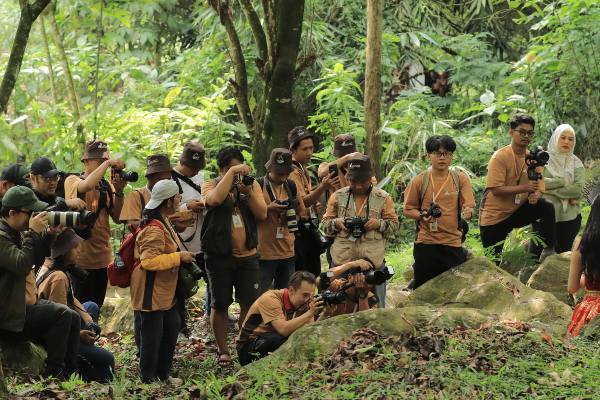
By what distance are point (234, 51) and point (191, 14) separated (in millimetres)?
7647

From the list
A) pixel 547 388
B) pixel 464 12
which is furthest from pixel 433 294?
pixel 464 12

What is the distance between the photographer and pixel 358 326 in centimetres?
636

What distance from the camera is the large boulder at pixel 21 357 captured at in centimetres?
685

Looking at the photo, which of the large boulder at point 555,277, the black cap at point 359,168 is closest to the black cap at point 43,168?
the black cap at point 359,168

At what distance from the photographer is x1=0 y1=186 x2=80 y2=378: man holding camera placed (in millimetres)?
6305

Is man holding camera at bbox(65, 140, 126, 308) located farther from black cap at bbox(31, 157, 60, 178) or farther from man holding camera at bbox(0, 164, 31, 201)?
man holding camera at bbox(0, 164, 31, 201)

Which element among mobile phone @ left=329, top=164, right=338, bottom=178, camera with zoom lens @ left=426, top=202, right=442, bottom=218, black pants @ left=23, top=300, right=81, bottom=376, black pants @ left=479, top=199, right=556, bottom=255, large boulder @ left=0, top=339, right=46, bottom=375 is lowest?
large boulder @ left=0, top=339, right=46, bottom=375

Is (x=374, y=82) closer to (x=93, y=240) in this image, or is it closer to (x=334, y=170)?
(x=334, y=170)

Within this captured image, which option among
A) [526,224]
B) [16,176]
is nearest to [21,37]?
Result: [16,176]

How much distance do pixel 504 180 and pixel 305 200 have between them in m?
2.08

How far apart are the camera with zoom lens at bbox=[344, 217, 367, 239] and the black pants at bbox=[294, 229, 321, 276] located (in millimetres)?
928

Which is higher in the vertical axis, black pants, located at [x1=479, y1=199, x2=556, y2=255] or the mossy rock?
black pants, located at [x1=479, y1=199, x2=556, y2=255]

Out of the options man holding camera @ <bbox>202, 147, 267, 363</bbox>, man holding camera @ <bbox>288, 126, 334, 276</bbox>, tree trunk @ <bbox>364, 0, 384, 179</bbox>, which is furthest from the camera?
tree trunk @ <bbox>364, 0, 384, 179</bbox>

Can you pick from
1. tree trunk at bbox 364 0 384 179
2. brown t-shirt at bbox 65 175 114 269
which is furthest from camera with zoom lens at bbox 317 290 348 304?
tree trunk at bbox 364 0 384 179
